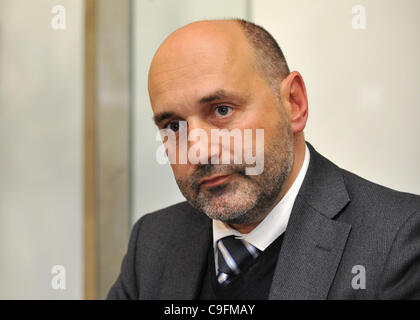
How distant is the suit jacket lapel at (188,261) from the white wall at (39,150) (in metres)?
0.69

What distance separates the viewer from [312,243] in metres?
0.89

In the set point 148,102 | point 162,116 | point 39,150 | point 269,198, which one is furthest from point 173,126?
point 39,150

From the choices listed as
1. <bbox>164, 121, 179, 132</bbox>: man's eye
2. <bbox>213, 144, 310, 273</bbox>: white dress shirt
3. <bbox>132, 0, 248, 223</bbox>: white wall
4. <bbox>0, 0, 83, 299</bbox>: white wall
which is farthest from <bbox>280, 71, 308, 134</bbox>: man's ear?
<bbox>0, 0, 83, 299</bbox>: white wall

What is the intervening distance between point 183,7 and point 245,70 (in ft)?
2.38

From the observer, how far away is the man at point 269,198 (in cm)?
84

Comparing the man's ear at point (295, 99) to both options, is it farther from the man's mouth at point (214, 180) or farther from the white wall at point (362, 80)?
A: the white wall at point (362, 80)

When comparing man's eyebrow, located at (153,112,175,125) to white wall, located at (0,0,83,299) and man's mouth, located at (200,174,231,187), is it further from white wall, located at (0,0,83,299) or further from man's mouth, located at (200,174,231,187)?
white wall, located at (0,0,83,299)

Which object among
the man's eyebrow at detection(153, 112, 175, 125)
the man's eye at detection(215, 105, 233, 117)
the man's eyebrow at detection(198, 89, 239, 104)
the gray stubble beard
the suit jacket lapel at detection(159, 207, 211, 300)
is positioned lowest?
the suit jacket lapel at detection(159, 207, 211, 300)

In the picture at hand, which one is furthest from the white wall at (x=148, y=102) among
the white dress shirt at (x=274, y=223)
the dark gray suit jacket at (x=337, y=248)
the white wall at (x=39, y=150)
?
the white dress shirt at (x=274, y=223)

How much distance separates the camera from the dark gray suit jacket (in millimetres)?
821

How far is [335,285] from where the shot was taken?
0.85 m
